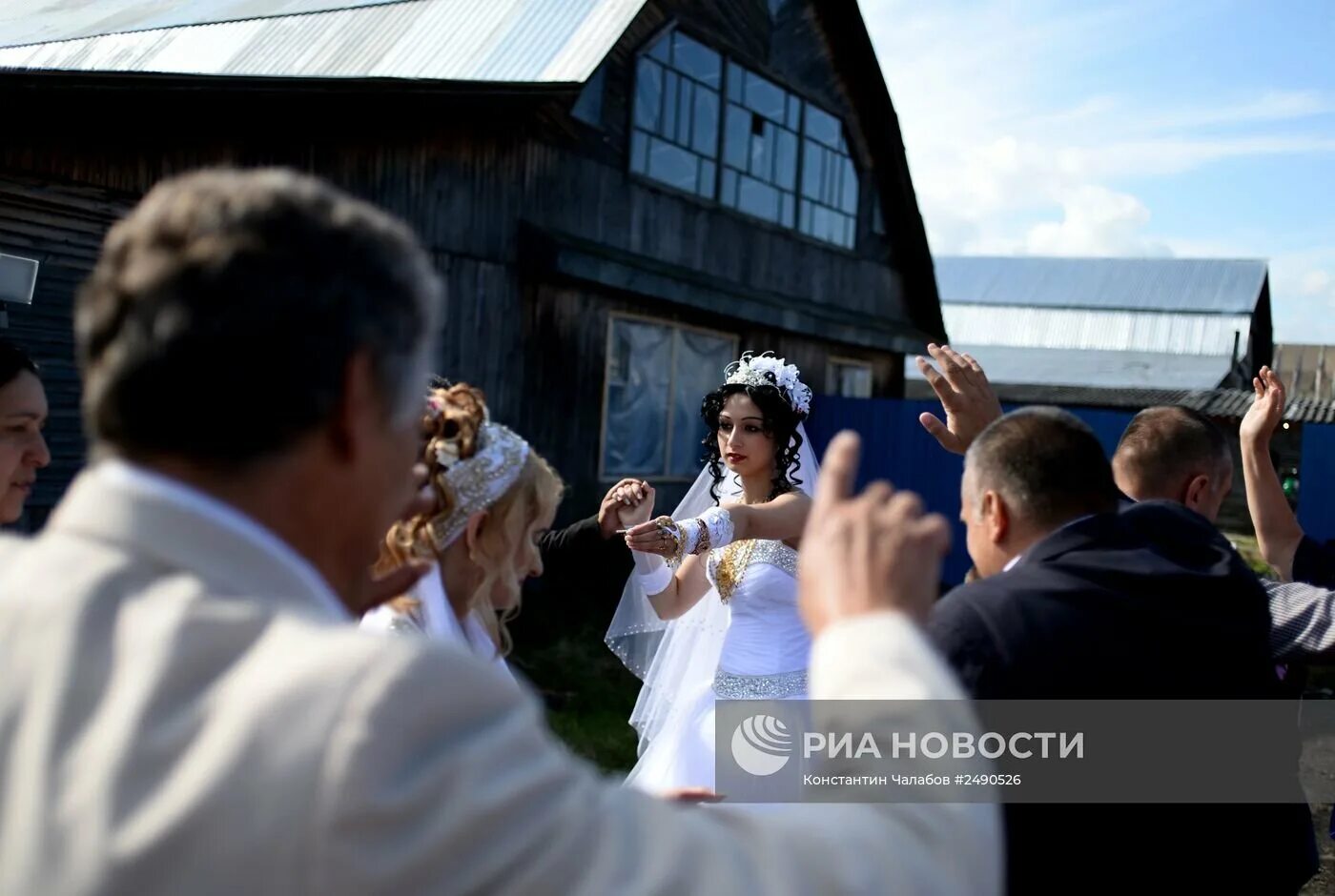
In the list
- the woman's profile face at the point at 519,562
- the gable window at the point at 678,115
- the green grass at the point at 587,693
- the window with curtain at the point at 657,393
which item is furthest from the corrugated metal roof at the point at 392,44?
the woman's profile face at the point at 519,562

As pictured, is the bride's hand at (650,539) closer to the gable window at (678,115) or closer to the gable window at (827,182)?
the gable window at (678,115)

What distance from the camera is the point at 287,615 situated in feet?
3.28

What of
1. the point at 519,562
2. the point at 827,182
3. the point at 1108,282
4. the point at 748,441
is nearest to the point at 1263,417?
the point at 748,441

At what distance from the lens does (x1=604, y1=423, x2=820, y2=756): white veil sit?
15.2 ft

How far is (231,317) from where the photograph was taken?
100cm

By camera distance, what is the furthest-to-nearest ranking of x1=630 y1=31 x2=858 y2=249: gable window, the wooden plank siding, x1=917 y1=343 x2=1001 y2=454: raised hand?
1. x1=630 y1=31 x2=858 y2=249: gable window
2. the wooden plank siding
3. x1=917 y1=343 x2=1001 y2=454: raised hand

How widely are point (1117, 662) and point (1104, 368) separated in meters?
32.2

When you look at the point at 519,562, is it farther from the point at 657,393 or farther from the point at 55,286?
the point at 657,393

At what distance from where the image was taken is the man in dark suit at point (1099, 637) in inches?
81.4

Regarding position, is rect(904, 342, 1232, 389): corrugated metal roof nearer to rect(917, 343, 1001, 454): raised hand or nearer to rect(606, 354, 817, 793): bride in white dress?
rect(606, 354, 817, 793): bride in white dress

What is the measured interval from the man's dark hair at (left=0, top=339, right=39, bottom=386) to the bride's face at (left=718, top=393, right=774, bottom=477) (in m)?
2.67

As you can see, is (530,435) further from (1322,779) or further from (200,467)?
(200,467)

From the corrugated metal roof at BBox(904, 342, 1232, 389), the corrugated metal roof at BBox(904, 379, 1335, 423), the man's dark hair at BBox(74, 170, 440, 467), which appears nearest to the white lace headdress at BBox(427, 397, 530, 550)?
the man's dark hair at BBox(74, 170, 440, 467)

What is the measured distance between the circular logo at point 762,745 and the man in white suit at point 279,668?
3.28m
